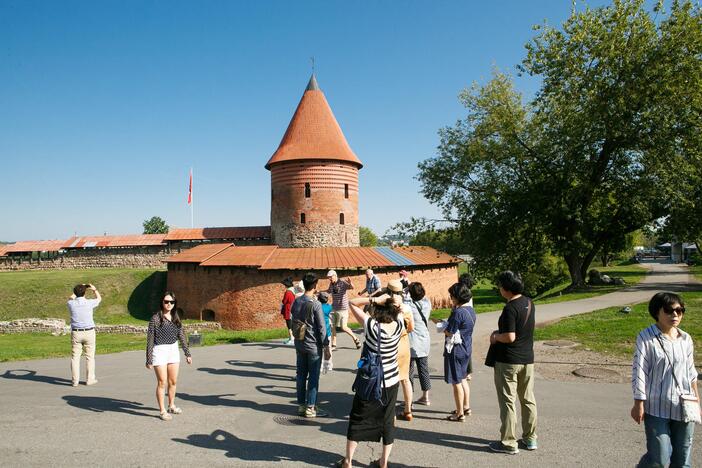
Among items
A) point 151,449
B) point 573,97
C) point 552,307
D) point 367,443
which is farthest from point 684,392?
point 573,97

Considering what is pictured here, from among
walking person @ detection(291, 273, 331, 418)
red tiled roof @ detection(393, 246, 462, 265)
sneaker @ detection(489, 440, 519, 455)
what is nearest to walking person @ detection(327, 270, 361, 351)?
walking person @ detection(291, 273, 331, 418)

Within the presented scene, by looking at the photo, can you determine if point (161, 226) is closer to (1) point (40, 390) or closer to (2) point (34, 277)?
(2) point (34, 277)

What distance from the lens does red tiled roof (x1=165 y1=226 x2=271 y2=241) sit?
3056 cm

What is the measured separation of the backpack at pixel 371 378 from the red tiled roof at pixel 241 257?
60.9 ft

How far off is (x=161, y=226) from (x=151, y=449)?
248 feet

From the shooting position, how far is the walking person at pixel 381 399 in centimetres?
431

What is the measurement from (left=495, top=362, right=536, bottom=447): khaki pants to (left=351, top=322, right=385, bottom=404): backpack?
1267 millimetres

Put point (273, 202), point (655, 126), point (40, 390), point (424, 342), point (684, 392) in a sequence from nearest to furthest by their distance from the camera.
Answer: point (684, 392) < point (424, 342) < point (40, 390) < point (655, 126) < point (273, 202)

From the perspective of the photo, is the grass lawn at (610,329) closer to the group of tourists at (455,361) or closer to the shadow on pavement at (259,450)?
the group of tourists at (455,361)

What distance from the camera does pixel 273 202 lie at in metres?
28.6

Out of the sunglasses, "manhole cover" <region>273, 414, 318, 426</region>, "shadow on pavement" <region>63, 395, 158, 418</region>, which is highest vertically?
the sunglasses

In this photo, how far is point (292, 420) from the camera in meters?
5.87

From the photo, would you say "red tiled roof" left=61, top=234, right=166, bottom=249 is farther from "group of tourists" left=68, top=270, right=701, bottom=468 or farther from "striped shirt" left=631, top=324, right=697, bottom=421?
"striped shirt" left=631, top=324, right=697, bottom=421

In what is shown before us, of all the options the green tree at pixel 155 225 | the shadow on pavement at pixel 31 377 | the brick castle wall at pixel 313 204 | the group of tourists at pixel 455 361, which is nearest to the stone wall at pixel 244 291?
the brick castle wall at pixel 313 204
